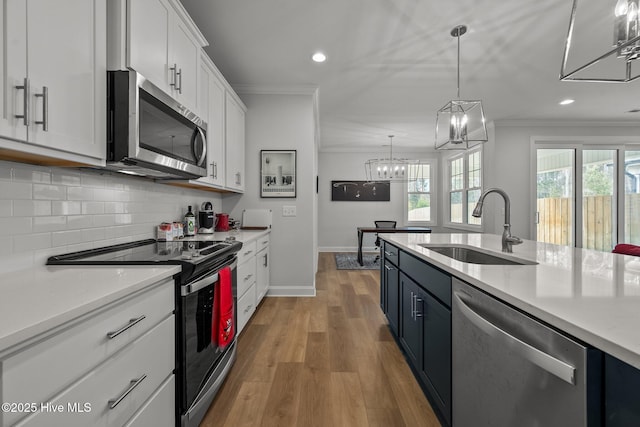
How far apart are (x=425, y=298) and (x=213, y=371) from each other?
1.25 meters

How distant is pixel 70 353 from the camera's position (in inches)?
30.5

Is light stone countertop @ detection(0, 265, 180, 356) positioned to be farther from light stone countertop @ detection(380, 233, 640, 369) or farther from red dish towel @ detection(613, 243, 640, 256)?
red dish towel @ detection(613, 243, 640, 256)

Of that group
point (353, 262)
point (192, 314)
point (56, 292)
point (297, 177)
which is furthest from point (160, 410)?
point (353, 262)

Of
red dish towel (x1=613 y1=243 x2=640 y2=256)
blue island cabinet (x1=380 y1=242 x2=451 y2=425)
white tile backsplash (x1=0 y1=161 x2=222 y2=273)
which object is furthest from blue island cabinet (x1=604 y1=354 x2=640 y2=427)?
red dish towel (x1=613 y1=243 x2=640 y2=256)

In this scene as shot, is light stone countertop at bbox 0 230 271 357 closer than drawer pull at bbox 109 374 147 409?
Yes

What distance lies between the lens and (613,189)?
17.0ft

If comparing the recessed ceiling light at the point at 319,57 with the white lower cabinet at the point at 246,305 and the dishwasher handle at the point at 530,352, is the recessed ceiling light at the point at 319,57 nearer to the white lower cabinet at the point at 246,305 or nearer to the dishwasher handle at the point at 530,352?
the white lower cabinet at the point at 246,305

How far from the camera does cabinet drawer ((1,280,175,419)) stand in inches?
25.3

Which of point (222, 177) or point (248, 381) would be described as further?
point (222, 177)

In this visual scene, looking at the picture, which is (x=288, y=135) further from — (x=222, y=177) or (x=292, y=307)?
(x=292, y=307)

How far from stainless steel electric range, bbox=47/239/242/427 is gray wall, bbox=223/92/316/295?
1914 mm

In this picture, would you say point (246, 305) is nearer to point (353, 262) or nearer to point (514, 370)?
point (514, 370)

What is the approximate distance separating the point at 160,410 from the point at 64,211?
104 centimetres

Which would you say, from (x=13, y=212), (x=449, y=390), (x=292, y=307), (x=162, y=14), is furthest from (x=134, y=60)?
(x=292, y=307)
